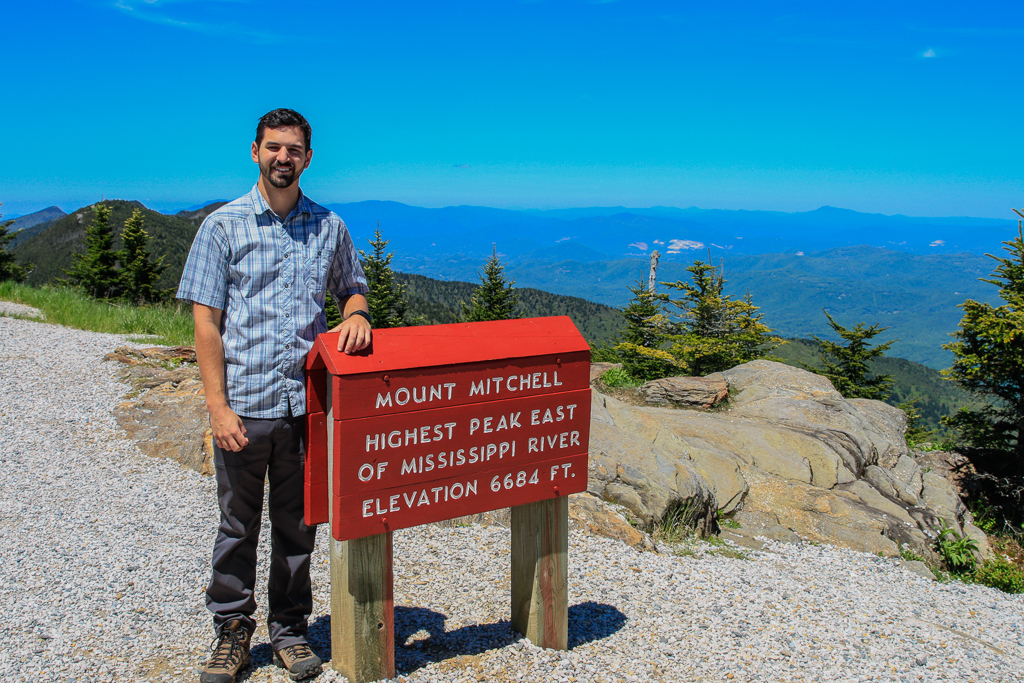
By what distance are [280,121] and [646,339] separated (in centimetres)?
2249

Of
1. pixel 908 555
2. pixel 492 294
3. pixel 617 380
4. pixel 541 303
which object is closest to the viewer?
pixel 908 555

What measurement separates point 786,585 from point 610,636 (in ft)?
6.87

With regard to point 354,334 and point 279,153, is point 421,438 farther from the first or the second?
point 279,153

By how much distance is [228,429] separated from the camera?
288 centimetres

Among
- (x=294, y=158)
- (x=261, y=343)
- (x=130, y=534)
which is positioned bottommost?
(x=130, y=534)

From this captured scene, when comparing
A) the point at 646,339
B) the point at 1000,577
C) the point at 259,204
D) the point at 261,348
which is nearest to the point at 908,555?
the point at 1000,577

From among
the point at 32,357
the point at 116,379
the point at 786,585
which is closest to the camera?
the point at 786,585

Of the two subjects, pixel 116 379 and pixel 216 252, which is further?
pixel 116 379

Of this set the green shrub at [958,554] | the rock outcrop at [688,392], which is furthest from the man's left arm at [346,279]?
the rock outcrop at [688,392]

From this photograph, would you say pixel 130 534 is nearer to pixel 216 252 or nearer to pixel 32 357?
pixel 216 252

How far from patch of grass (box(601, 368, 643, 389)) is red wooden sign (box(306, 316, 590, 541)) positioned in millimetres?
8925

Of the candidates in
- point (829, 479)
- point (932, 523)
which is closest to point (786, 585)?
point (829, 479)

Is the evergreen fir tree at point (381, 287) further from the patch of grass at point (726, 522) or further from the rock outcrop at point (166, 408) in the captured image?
the patch of grass at point (726, 522)

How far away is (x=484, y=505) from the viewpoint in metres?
3.26
